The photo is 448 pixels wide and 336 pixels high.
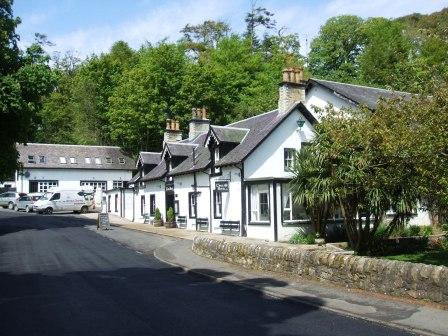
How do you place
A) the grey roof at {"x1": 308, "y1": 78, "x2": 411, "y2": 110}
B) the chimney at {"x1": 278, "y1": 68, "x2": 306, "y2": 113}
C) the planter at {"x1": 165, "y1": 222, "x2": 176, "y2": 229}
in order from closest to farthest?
the chimney at {"x1": 278, "y1": 68, "x2": 306, "y2": 113} → the grey roof at {"x1": 308, "y1": 78, "x2": 411, "y2": 110} → the planter at {"x1": 165, "y1": 222, "x2": 176, "y2": 229}

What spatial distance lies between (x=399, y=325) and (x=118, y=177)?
55.8m

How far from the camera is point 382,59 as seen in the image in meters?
52.0

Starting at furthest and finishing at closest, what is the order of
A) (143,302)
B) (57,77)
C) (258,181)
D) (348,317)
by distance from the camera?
(57,77) < (258,181) < (143,302) < (348,317)

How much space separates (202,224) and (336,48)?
38.3 meters

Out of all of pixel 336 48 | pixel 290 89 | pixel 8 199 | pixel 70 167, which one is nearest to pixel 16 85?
pixel 290 89

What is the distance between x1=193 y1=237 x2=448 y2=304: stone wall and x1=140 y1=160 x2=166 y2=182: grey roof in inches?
801

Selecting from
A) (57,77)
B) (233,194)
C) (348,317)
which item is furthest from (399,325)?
(57,77)

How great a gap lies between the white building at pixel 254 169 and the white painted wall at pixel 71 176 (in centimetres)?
2868

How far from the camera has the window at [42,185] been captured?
193 feet

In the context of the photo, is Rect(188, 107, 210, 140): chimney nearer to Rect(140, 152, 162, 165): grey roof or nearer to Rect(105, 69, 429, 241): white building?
Rect(105, 69, 429, 241): white building

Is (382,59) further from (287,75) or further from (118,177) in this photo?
(118,177)

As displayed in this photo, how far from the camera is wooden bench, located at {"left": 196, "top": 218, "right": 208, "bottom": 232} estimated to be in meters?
29.2

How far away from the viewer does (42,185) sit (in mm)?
58969

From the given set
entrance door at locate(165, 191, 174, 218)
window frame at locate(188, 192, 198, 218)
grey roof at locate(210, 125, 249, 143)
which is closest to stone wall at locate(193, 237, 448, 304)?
grey roof at locate(210, 125, 249, 143)
